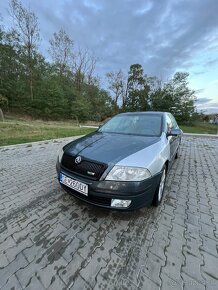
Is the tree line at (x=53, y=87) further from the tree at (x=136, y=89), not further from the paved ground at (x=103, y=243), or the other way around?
the paved ground at (x=103, y=243)

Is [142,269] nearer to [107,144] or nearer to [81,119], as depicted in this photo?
[107,144]

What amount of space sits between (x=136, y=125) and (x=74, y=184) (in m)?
1.73

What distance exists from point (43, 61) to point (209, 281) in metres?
27.7

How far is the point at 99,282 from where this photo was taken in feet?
4.25

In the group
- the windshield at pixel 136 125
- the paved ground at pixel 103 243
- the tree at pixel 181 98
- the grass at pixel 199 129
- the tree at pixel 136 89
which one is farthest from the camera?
the tree at pixel 136 89

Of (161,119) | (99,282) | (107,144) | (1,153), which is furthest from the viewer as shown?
(1,153)

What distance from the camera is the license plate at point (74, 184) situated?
5.97ft

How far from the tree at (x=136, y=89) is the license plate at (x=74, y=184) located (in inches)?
1213

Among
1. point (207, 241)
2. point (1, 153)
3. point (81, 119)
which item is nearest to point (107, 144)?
point (207, 241)

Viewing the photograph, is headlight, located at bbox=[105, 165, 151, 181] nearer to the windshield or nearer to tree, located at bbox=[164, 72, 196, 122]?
the windshield

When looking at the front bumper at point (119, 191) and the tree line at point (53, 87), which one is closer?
the front bumper at point (119, 191)

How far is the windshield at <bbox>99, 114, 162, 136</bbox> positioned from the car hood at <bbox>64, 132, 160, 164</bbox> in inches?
11.3

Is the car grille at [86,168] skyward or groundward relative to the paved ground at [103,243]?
skyward

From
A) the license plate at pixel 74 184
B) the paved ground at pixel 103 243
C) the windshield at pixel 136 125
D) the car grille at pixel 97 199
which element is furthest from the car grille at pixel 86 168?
the windshield at pixel 136 125
